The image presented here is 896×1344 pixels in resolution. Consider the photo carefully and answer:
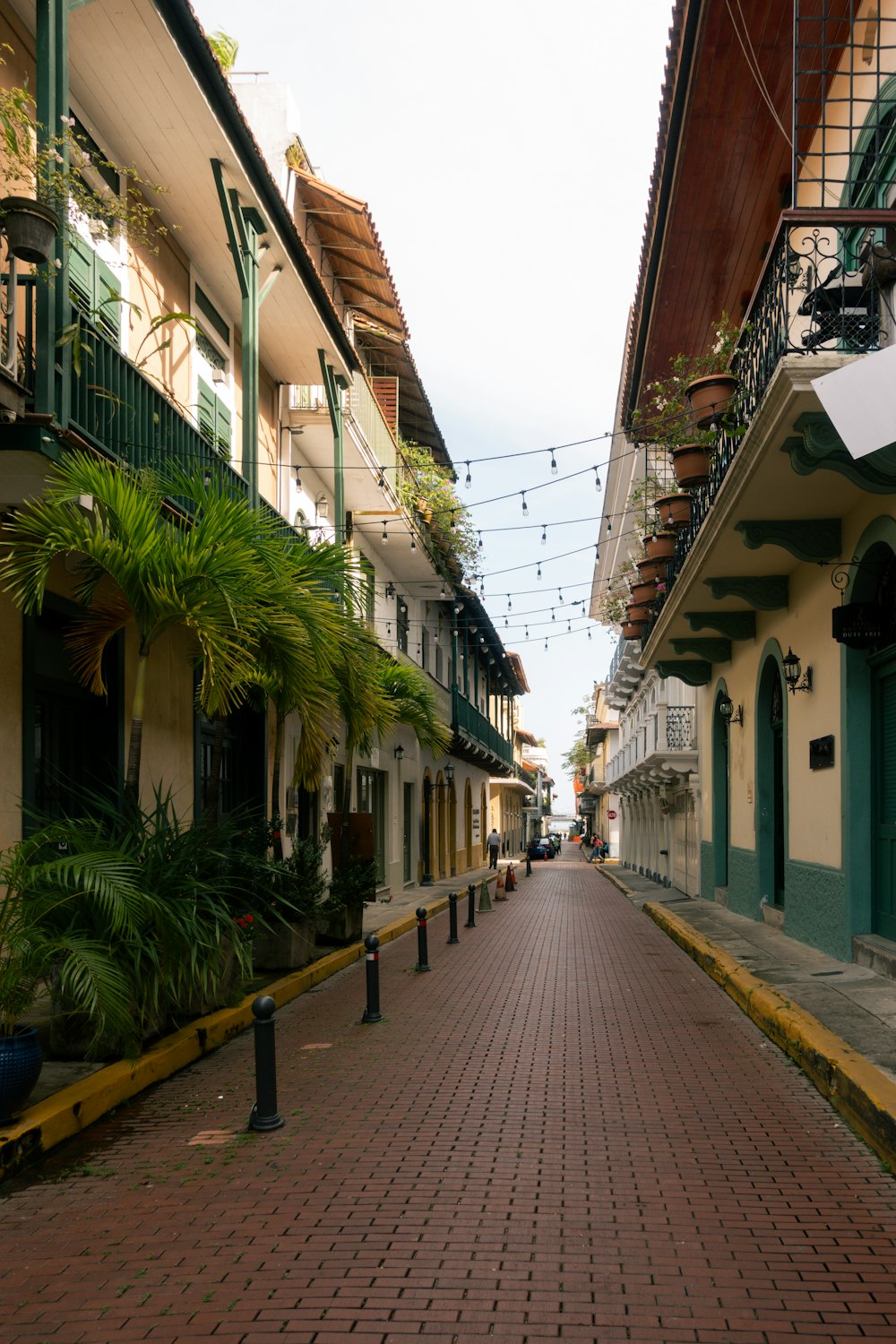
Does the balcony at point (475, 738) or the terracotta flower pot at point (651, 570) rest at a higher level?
the terracotta flower pot at point (651, 570)

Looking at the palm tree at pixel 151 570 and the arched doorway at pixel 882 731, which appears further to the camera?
the arched doorway at pixel 882 731

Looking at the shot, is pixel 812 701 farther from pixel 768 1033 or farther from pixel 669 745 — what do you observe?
pixel 669 745

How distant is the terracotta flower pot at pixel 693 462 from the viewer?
42.7 ft

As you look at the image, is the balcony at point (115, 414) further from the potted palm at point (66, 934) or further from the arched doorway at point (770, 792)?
the arched doorway at point (770, 792)

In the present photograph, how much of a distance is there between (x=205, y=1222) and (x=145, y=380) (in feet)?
22.5

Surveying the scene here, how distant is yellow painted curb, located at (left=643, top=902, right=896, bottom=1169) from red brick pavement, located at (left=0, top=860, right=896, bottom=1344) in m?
A: 0.13

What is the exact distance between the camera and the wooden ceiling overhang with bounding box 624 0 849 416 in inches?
415

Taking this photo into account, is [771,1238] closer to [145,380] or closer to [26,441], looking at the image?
[26,441]

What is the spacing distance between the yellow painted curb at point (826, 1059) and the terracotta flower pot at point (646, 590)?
8481mm

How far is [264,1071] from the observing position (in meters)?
6.07

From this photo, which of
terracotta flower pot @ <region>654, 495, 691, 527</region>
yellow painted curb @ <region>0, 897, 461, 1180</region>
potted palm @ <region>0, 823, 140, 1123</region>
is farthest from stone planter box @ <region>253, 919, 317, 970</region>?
terracotta flower pot @ <region>654, 495, 691, 527</region>

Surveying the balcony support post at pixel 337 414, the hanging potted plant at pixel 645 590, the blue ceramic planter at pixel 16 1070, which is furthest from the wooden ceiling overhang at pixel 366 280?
the blue ceramic planter at pixel 16 1070

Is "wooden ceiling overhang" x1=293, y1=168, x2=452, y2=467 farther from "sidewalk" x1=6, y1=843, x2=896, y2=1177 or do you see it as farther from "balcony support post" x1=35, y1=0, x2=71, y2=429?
"sidewalk" x1=6, y1=843, x2=896, y2=1177

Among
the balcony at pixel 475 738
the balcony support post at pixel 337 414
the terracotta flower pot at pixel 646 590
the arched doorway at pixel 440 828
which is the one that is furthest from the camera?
the arched doorway at pixel 440 828
